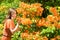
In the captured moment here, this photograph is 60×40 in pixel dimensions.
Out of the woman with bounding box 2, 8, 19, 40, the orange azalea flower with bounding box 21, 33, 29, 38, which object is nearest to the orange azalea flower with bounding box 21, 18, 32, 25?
the orange azalea flower with bounding box 21, 33, 29, 38

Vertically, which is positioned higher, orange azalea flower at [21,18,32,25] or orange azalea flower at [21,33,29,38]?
orange azalea flower at [21,18,32,25]

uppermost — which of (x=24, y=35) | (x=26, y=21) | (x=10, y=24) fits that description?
(x=10, y=24)

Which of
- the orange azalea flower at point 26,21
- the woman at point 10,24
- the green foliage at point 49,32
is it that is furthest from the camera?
the orange azalea flower at point 26,21

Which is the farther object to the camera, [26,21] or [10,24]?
[26,21]

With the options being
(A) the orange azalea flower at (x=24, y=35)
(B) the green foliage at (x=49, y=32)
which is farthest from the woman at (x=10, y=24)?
(B) the green foliage at (x=49, y=32)

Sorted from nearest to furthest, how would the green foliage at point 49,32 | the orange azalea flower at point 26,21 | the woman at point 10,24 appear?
the woman at point 10,24 < the green foliage at point 49,32 < the orange azalea flower at point 26,21

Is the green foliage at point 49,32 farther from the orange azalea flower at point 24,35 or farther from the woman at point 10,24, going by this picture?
the woman at point 10,24

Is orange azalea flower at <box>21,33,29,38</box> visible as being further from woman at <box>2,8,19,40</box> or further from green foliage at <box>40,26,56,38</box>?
woman at <box>2,8,19,40</box>

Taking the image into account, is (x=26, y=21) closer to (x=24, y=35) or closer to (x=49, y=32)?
(x=24, y=35)

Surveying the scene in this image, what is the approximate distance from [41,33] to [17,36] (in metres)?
0.79

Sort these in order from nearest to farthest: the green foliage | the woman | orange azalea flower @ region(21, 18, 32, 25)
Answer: the woman, the green foliage, orange azalea flower @ region(21, 18, 32, 25)

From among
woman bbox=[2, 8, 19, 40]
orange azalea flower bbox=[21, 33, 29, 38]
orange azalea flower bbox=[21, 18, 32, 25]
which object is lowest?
orange azalea flower bbox=[21, 33, 29, 38]

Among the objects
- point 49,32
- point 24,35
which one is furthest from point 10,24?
point 49,32

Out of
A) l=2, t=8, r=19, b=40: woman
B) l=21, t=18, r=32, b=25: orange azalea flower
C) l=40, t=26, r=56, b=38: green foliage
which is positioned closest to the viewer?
l=2, t=8, r=19, b=40: woman
